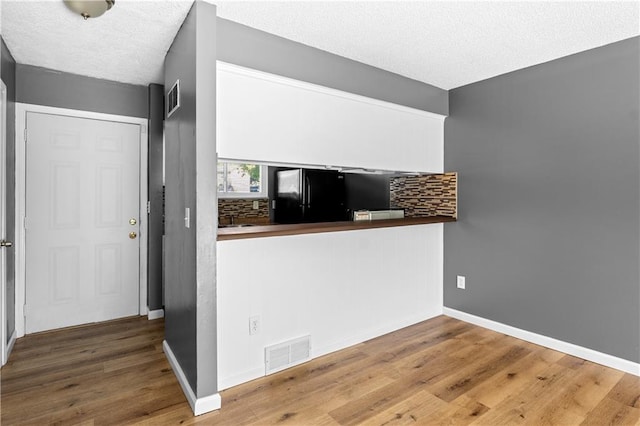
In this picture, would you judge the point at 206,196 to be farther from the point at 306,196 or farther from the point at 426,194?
the point at 426,194

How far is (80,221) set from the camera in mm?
3361

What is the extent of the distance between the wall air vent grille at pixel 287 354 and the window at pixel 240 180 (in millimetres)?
1221

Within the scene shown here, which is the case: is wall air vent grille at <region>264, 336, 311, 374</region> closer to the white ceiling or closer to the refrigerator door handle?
the refrigerator door handle

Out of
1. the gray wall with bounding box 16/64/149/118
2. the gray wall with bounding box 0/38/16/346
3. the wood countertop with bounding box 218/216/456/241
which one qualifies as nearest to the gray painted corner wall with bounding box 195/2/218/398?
the wood countertop with bounding box 218/216/456/241

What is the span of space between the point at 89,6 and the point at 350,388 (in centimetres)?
272

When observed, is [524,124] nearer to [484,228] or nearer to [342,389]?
[484,228]

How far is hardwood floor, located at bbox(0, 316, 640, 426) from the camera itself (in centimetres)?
203

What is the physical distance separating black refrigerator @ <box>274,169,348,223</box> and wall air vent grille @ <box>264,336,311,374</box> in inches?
39.3

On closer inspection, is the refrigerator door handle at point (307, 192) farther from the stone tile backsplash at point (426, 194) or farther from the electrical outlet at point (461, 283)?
the electrical outlet at point (461, 283)

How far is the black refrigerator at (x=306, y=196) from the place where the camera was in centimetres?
302

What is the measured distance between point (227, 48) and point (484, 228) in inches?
108

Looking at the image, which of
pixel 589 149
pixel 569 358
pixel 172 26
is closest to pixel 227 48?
pixel 172 26

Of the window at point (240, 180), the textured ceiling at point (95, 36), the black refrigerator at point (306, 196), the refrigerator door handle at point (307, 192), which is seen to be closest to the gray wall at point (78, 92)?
the textured ceiling at point (95, 36)

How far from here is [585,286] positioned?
2770 mm
